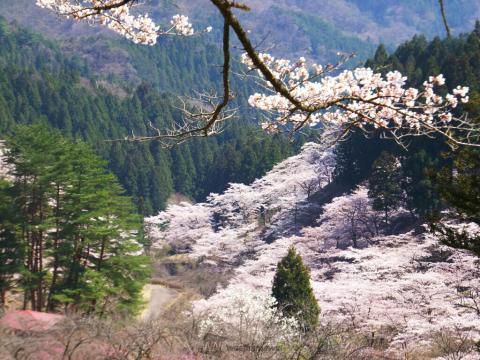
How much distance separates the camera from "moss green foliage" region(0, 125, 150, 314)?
2200 centimetres

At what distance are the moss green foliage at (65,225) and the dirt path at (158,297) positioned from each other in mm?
6302

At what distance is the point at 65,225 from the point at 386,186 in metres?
19.2

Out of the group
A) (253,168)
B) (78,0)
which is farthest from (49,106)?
(78,0)

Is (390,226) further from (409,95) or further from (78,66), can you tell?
(78,66)

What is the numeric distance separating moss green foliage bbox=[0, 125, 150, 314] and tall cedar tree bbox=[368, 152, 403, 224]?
16210 mm

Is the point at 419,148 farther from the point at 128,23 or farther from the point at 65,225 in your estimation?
the point at 128,23

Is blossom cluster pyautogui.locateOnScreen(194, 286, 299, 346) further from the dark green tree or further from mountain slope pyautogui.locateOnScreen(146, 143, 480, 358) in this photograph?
the dark green tree

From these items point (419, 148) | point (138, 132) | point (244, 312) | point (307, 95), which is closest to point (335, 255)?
point (419, 148)

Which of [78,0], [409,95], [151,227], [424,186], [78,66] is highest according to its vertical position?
[78,66]

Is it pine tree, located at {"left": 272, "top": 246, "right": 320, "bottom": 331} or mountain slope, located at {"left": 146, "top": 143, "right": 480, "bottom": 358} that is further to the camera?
pine tree, located at {"left": 272, "top": 246, "right": 320, "bottom": 331}

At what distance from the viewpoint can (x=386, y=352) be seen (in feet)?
52.6

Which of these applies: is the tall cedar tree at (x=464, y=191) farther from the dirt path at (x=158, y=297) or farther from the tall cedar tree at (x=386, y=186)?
the tall cedar tree at (x=386, y=186)

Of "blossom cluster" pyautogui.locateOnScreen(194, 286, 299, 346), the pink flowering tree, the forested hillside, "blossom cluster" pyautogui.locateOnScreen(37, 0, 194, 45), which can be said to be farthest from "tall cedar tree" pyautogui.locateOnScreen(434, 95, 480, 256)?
the forested hillside

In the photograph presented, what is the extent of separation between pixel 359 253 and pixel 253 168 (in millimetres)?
35038
